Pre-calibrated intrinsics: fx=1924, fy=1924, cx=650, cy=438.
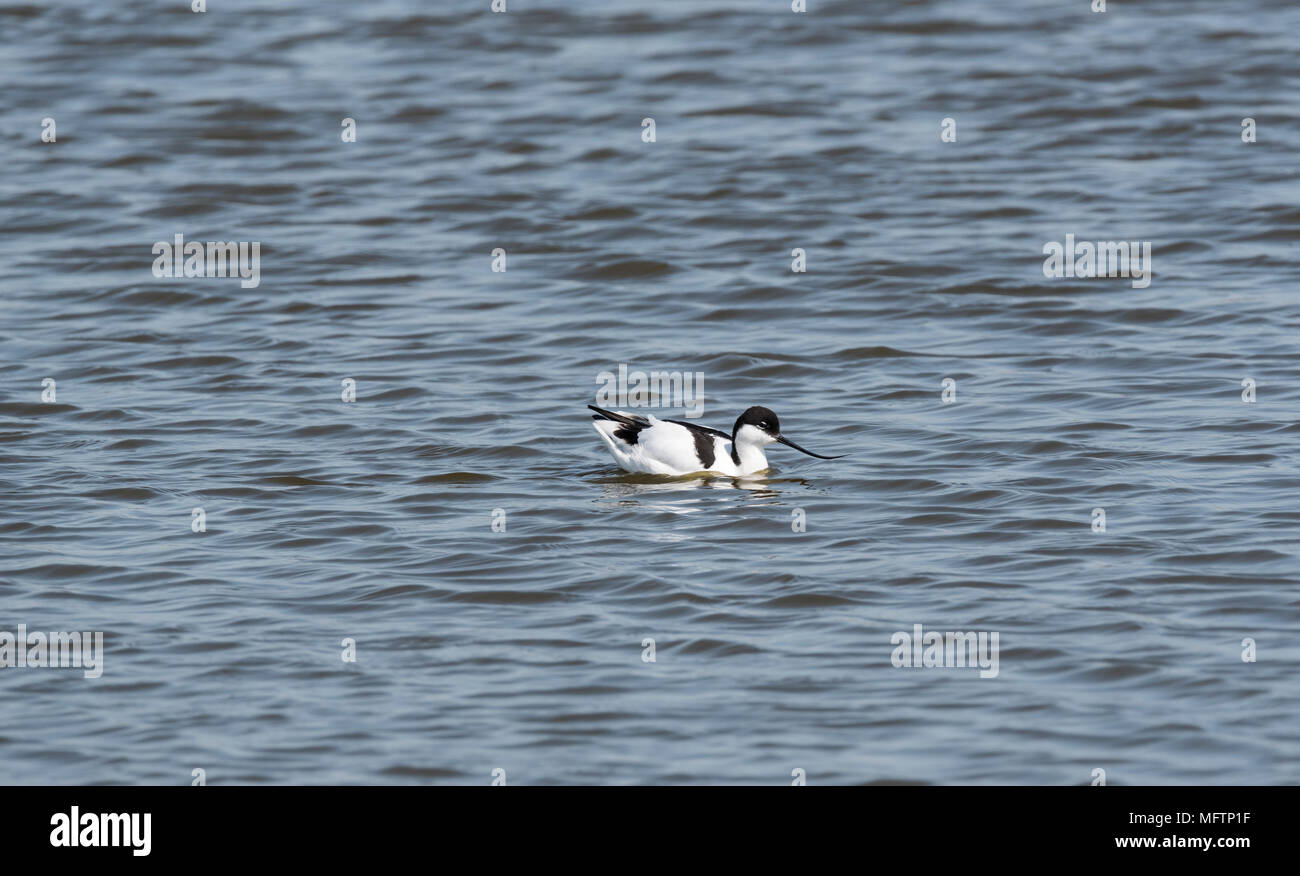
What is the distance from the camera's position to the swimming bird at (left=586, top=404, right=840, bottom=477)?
12.9 meters

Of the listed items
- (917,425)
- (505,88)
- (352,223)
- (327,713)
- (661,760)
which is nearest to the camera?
(661,760)

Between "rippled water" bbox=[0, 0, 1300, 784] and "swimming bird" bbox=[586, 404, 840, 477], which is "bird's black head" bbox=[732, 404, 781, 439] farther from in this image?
"rippled water" bbox=[0, 0, 1300, 784]

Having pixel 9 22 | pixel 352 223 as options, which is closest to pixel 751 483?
pixel 352 223

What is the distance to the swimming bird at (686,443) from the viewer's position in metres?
12.9

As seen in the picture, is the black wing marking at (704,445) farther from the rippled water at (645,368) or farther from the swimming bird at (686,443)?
the rippled water at (645,368)

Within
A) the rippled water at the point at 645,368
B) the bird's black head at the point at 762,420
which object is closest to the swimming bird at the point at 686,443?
the bird's black head at the point at 762,420

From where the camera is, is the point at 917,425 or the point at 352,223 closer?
the point at 917,425

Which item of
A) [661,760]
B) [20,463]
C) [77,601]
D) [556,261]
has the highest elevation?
[556,261]

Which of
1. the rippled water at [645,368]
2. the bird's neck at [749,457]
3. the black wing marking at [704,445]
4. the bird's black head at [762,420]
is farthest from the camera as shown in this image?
the bird's neck at [749,457]

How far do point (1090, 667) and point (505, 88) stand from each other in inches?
669

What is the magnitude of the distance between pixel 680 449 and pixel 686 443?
65mm

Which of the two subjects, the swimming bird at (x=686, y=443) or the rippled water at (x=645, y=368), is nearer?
the rippled water at (x=645, y=368)

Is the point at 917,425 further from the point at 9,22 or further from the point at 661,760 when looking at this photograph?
the point at 9,22

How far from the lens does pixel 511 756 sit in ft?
27.9
